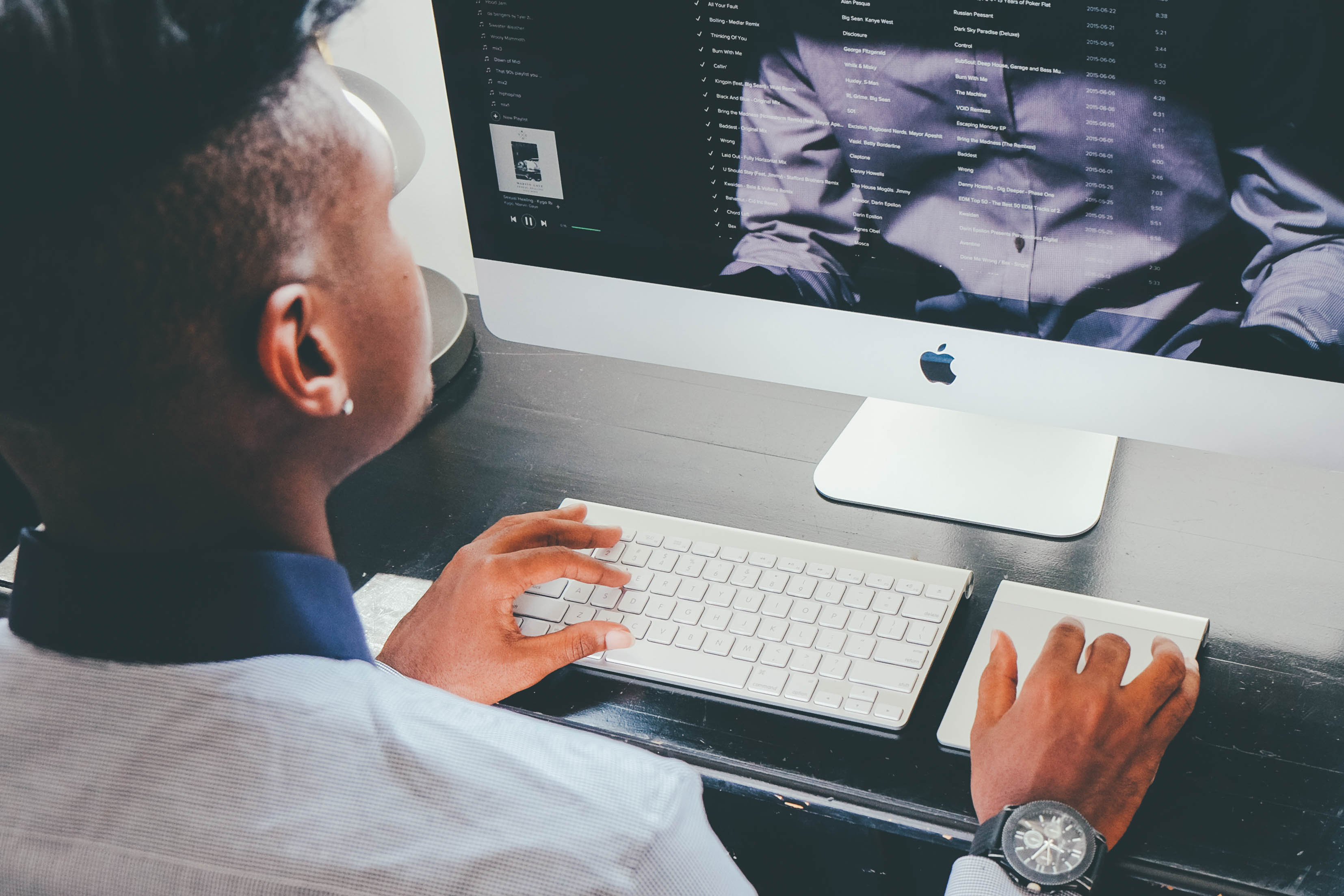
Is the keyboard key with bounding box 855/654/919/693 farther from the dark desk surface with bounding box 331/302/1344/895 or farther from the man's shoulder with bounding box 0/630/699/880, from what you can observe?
the man's shoulder with bounding box 0/630/699/880

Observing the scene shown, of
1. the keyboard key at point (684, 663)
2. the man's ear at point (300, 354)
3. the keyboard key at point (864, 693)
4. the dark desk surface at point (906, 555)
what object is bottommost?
the dark desk surface at point (906, 555)

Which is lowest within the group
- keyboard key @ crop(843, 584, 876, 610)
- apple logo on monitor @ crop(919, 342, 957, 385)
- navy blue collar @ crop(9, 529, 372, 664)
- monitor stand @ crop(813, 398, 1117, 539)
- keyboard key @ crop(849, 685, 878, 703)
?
monitor stand @ crop(813, 398, 1117, 539)

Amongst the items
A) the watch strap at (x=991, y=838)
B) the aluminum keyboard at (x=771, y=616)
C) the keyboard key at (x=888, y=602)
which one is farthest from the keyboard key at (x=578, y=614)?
the watch strap at (x=991, y=838)

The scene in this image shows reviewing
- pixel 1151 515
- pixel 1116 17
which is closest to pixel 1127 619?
pixel 1151 515

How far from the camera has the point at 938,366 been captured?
890mm

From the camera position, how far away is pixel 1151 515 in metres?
0.94

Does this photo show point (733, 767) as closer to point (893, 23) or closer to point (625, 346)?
point (625, 346)

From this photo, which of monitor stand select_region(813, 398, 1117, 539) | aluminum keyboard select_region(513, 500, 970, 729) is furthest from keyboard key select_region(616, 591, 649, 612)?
monitor stand select_region(813, 398, 1117, 539)

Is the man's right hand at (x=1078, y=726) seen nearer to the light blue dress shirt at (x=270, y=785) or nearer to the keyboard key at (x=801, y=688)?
the keyboard key at (x=801, y=688)

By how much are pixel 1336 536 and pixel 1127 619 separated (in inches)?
9.2

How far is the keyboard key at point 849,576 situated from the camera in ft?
2.75

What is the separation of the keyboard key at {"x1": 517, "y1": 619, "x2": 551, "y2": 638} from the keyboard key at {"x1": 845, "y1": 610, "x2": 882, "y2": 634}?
0.22 meters

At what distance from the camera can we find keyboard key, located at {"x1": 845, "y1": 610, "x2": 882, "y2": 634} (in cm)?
80

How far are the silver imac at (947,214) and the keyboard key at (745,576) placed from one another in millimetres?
157
